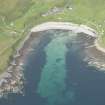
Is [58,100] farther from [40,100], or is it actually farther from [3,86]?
[3,86]

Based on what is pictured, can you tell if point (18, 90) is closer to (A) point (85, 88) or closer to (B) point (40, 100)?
(B) point (40, 100)

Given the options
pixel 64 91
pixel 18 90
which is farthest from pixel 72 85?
pixel 18 90

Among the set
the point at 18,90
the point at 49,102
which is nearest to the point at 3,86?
the point at 18,90

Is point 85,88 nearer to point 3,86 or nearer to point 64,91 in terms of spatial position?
point 64,91

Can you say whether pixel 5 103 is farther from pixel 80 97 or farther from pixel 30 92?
pixel 80 97

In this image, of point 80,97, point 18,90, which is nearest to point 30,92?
point 18,90
